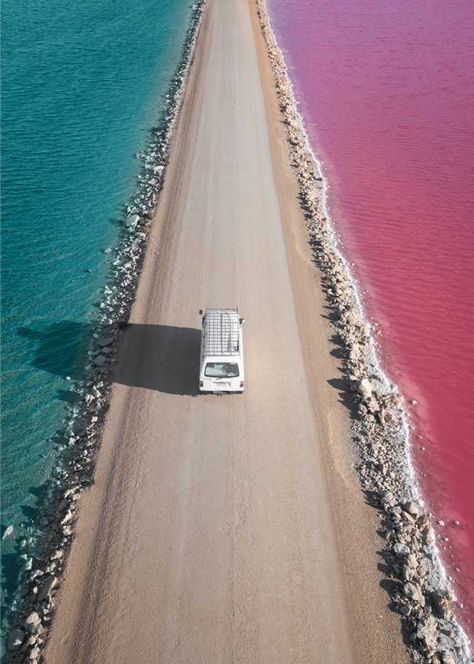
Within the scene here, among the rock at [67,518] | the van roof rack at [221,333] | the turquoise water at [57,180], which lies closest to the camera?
the rock at [67,518]

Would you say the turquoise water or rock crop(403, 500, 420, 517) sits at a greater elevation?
the turquoise water

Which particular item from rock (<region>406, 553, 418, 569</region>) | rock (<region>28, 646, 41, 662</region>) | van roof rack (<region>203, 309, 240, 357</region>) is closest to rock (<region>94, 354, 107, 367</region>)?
van roof rack (<region>203, 309, 240, 357</region>)

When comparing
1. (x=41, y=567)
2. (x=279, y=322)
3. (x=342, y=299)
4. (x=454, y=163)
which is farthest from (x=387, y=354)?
(x=454, y=163)

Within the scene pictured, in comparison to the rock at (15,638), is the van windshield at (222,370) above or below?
above

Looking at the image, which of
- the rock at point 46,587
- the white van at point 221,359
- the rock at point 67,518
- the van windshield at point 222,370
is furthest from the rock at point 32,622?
the van windshield at point 222,370

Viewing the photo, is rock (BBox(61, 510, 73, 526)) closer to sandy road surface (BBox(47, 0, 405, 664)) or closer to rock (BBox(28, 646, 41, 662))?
sandy road surface (BBox(47, 0, 405, 664))

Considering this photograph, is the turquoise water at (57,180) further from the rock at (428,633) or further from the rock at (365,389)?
the rock at (428,633)
